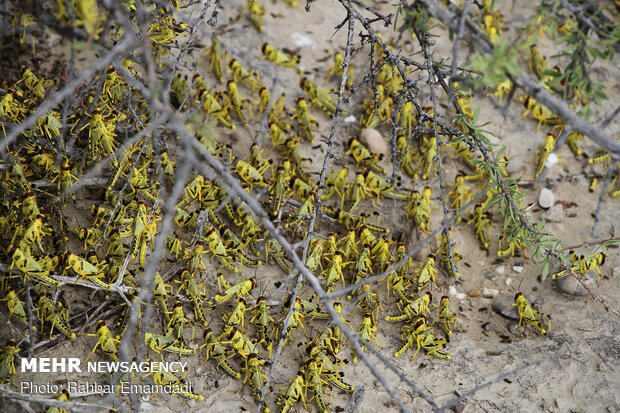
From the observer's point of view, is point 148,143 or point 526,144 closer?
point 148,143

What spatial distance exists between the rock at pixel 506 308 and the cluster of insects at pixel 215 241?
0.10m

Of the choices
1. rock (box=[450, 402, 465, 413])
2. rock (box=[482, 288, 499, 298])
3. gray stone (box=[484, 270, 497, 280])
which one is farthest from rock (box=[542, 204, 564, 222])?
rock (box=[450, 402, 465, 413])

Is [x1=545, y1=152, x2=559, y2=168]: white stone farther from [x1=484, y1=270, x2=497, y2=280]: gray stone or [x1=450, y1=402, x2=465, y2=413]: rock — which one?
[x1=450, y1=402, x2=465, y2=413]: rock

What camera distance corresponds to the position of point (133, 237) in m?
3.97

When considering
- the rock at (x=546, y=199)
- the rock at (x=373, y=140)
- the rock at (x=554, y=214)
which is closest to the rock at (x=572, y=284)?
the rock at (x=554, y=214)

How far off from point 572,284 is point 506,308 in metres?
0.55

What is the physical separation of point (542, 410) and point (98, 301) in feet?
10.3

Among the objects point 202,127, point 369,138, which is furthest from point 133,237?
point 369,138

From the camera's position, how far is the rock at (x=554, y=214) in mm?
4715

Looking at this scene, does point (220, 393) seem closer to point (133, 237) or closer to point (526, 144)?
point (133, 237)

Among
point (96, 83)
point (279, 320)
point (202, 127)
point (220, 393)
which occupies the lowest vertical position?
point (220, 393)

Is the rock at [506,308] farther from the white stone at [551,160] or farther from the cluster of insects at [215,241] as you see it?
the white stone at [551,160]

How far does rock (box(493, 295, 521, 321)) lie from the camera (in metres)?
4.06

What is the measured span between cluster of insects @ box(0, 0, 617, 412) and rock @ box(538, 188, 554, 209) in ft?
0.96
